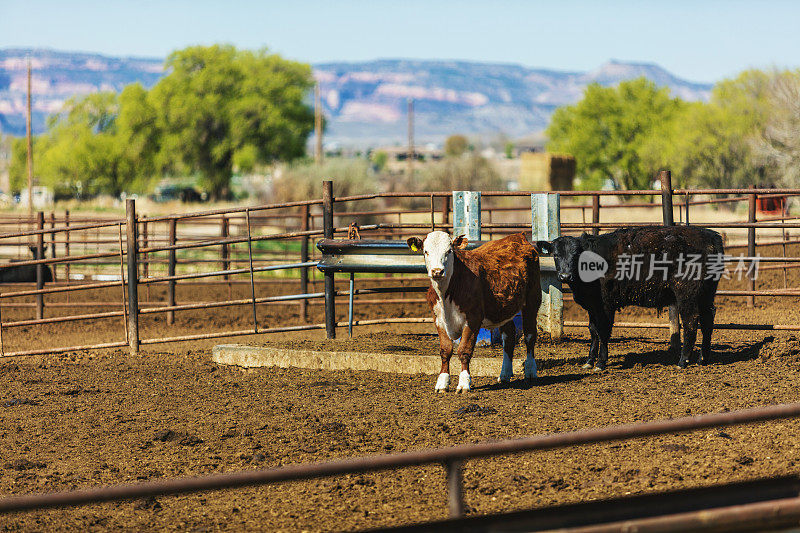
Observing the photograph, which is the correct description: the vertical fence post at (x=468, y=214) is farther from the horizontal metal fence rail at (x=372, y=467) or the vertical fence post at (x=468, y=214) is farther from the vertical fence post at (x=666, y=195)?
the horizontal metal fence rail at (x=372, y=467)

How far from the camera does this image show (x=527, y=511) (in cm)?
316

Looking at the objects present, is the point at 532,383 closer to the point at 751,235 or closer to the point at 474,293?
the point at 474,293

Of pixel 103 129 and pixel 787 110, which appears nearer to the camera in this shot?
pixel 787 110

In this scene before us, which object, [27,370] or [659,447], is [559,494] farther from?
[27,370]

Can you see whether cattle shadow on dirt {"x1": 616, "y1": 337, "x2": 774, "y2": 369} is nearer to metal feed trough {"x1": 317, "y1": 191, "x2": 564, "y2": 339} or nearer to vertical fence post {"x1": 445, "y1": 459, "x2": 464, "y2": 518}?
metal feed trough {"x1": 317, "y1": 191, "x2": 564, "y2": 339}

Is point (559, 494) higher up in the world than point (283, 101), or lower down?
lower down

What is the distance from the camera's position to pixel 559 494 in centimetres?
505

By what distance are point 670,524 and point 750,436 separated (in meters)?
3.19

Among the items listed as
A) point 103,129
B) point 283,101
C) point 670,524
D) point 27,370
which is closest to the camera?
point 670,524

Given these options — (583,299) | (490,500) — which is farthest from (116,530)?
(583,299)

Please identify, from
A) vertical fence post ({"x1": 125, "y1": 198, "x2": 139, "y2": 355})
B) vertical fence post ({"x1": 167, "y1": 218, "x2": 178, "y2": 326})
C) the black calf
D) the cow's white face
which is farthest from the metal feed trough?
vertical fence post ({"x1": 167, "y1": 218, "x2": 178, "y2": 326})

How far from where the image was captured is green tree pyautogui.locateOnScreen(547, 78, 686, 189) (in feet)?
243

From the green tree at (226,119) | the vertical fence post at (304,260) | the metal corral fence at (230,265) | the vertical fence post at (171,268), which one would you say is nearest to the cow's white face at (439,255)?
the metal corral fence at (230,265)

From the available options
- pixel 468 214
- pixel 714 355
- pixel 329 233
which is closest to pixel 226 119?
pixel 329 233
